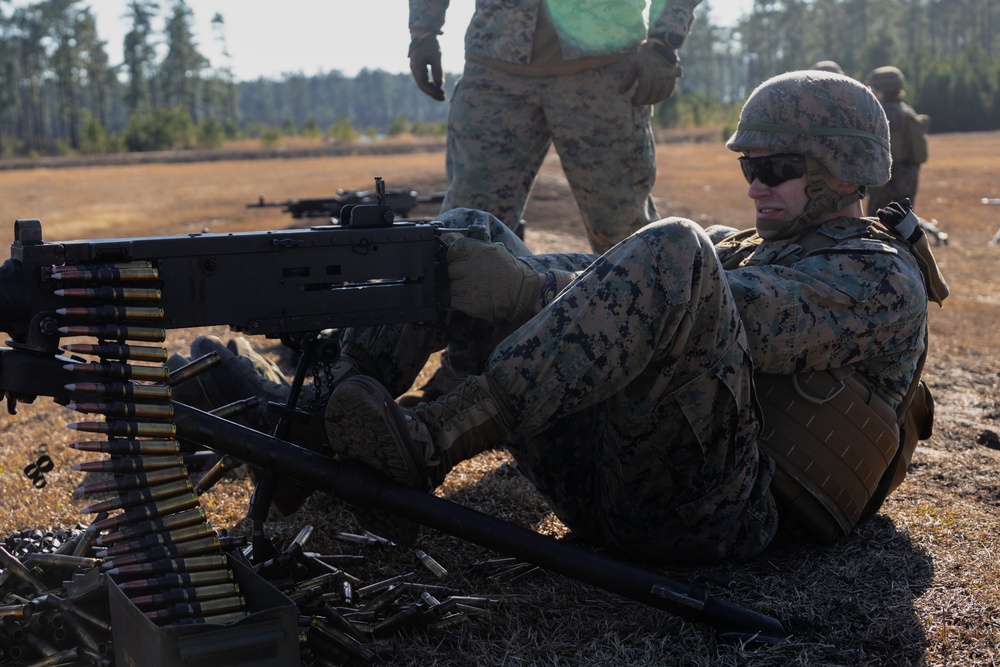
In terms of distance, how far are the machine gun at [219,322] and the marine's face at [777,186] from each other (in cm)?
137

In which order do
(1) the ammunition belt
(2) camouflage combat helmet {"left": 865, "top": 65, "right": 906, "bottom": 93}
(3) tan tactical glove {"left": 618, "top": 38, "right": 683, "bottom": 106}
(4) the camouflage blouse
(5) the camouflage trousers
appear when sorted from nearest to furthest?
(1) the ammunition belt
(4) the camouflage blouse
(3) tan tactical glove {"left": 618, "top": 38, "right": 683, "bottom": 106}
(2) camouflage combat helmet {"left": 865, "top": 65, "right": 906, "bottom": 93}
(5) the camouflage trousers

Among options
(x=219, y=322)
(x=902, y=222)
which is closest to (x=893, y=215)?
(x=902, y=222)

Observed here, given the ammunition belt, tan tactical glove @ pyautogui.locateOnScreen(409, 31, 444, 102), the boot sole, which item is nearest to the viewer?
the ammunition belt

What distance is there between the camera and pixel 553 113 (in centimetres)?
588

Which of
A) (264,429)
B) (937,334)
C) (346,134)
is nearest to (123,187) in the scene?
(937,334)

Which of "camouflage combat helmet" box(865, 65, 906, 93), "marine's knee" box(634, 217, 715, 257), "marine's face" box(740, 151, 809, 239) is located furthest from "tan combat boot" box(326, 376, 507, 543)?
"camouflage combat helmet" box(865, 65, 906, 93)

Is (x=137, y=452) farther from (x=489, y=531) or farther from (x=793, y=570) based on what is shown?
(x=793, y=570)

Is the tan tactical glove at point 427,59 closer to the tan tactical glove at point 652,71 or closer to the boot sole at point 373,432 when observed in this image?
the tan tactical glove at point 652,71

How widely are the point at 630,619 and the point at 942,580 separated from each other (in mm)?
1097

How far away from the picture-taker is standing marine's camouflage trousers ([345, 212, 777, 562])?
9.88ft

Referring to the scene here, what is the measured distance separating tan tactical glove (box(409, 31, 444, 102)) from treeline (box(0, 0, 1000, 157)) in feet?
166

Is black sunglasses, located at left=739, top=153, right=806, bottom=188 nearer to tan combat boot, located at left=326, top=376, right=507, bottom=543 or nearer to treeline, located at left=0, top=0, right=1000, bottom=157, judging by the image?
tan combat boot, located at left=326, top=376, right=507, bottom=543

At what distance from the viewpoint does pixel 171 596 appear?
2816mm

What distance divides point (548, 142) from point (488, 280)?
2.63 m
